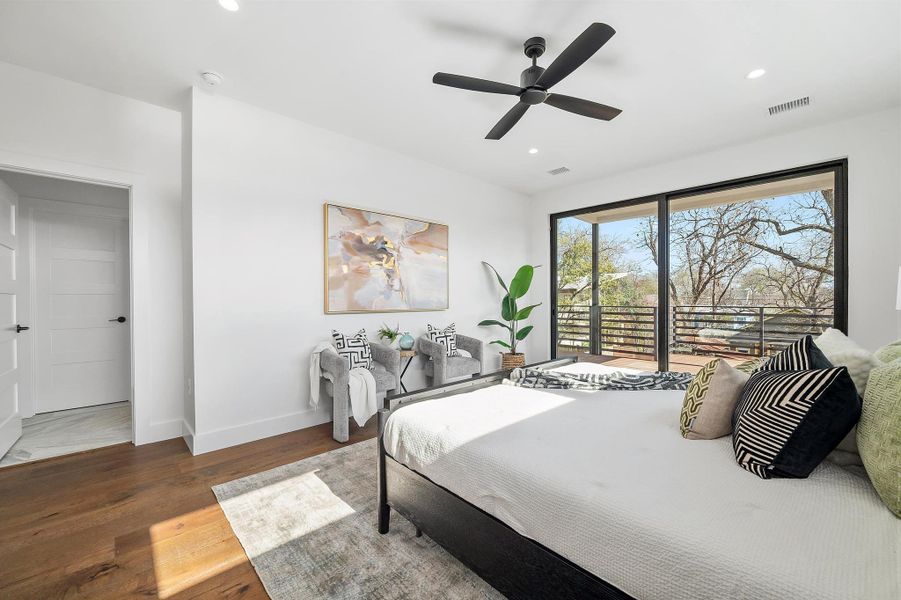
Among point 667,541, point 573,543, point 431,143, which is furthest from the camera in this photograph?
point 431,143

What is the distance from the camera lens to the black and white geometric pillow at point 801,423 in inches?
41.2

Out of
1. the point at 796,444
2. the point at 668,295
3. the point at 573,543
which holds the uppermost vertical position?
the point at 668,295

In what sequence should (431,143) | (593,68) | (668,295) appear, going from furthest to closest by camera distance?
(668,295), (431,143), (593,68)

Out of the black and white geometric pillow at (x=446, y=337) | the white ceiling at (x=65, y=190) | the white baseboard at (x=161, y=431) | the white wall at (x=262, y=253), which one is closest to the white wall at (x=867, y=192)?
the black and white geometric pillow at (x=446, y=337)

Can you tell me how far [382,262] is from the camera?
3.72m

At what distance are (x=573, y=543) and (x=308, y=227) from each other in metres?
3.00

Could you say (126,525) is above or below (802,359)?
below

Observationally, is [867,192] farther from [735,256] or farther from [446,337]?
[446,337]

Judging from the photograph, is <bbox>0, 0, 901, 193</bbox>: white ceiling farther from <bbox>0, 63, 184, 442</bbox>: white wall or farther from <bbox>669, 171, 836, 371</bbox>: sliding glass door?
<bbox>669, 171, 836, 371</bbox>: sliding glass door

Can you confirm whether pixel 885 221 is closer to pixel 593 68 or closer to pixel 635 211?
pixel 635 211

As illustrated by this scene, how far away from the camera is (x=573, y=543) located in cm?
102

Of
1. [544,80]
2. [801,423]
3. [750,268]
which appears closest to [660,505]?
[801,423]

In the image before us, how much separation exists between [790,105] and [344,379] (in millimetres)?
3947

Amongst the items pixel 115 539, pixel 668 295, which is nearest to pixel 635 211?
pixel 668 295
